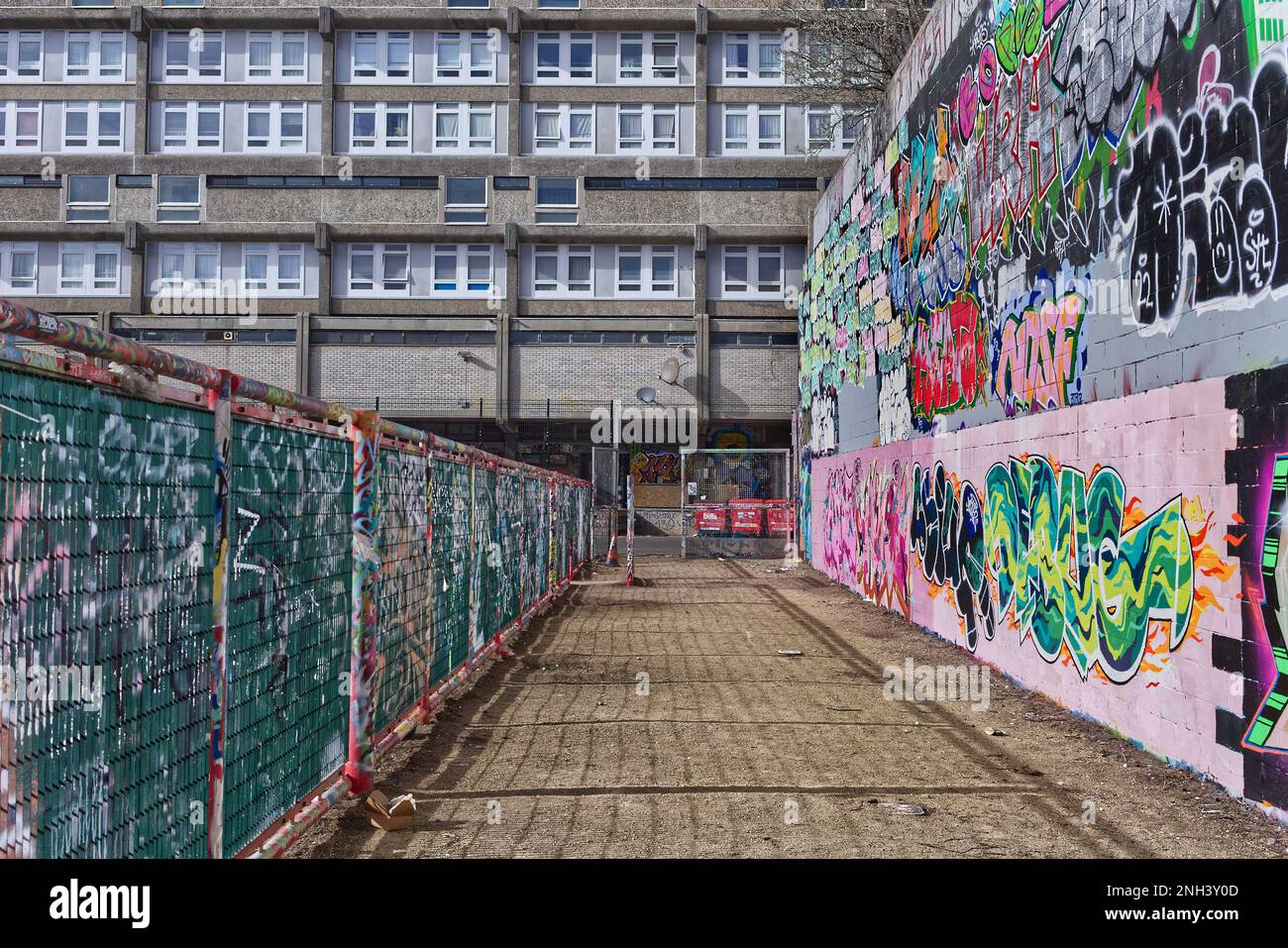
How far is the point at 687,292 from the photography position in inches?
1484

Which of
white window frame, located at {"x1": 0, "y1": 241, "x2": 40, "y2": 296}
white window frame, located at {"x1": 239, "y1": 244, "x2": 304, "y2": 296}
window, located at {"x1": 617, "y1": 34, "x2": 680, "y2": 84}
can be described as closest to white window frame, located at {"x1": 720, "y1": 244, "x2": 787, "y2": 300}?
window, located at {"x1": 617, "y1": 34, "x2": 680, "y2": 84}

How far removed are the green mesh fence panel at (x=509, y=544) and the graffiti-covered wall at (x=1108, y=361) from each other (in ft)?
16.3

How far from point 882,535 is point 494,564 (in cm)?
758

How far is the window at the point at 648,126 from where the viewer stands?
37812 mm

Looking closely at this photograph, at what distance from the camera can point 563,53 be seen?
3791 cm

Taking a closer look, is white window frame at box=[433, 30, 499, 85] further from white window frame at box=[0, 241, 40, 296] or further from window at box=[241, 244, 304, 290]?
white window frame at box=[0, 241, 40, 296]

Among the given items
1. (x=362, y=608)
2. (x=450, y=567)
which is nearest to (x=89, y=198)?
(x=450, y=567)

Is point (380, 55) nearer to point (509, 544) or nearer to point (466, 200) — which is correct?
point (466, 200)

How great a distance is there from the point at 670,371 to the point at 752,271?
4.72m

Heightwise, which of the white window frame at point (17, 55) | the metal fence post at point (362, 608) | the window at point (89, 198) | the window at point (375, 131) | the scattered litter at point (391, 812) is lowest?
the scattered litter at point (391, 812)

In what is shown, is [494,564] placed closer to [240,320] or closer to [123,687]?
[123,687]

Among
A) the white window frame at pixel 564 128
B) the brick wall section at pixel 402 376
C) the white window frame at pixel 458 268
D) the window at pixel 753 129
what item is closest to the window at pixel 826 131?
the window at pixel 753 129

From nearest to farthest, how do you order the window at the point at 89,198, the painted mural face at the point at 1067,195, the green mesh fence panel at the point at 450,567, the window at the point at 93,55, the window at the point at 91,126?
the painted mural face at the point at 1067,195 < the green mesh fence panel at the point at 450,567 < the window at the point at 89,198 < the window at the point at 91,126 < the window at the point at 93,55

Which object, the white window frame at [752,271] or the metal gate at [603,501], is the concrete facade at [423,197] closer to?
the white window frame at [752,271]
